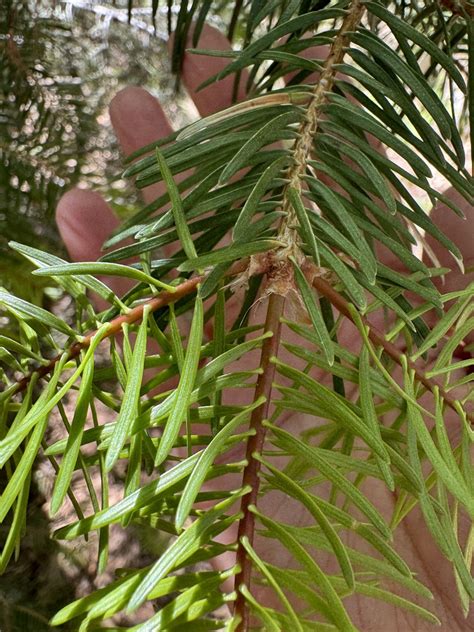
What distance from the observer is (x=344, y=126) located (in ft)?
1.15

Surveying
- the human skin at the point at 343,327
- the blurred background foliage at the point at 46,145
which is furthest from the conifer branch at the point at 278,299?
the blurred background foliage at the point at 46,145

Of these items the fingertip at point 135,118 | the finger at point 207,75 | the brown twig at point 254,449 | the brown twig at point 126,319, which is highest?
the finger at point 207,75

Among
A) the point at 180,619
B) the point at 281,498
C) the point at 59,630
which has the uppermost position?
the point at 180,619

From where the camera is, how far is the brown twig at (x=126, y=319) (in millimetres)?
274

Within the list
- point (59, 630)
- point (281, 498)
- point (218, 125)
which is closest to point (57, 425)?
point (59, 630)

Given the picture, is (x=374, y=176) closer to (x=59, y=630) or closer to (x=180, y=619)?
(x=180, y=619)

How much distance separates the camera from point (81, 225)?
0.58 meters

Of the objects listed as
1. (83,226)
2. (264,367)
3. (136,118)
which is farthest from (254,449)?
(136,118)

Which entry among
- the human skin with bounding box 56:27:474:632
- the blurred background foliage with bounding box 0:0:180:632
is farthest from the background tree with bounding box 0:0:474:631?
the blurred background foliage with bounding box 0:0:180:632

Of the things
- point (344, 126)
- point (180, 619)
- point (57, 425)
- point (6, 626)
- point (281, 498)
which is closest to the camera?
point (180, 619)

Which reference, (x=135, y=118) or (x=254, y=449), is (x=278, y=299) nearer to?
(x=254, y=449)

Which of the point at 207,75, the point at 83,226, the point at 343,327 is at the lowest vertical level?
the point at 343,327

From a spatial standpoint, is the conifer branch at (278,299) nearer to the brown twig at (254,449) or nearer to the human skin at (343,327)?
the brown twig at (254,449)

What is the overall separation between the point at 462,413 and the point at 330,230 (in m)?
0.10
